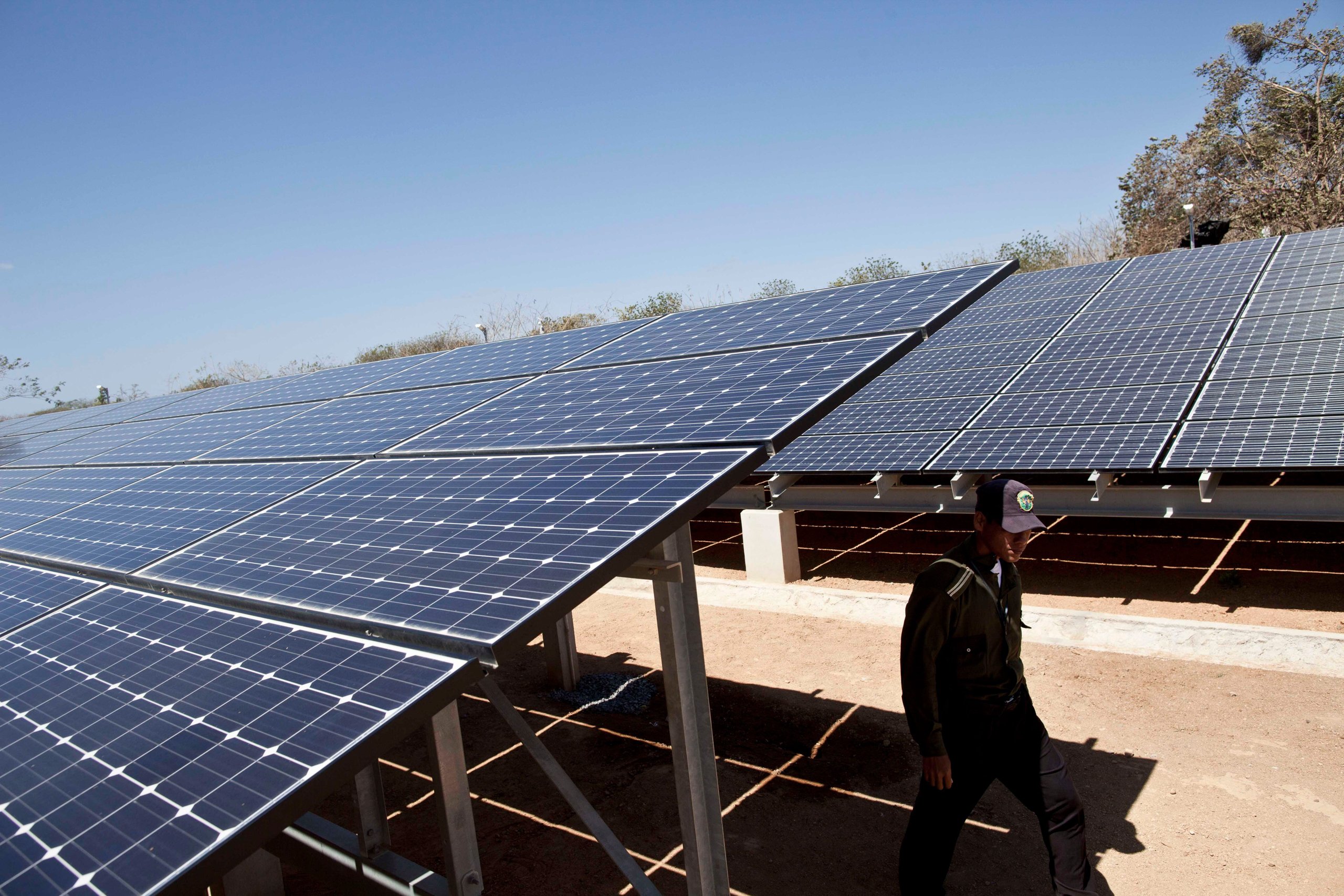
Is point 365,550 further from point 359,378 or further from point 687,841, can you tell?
point 359,378

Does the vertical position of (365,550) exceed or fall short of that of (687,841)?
it exceeds it

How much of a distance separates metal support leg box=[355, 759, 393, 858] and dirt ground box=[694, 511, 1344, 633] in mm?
8080

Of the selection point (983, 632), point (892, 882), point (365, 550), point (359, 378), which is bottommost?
point (892, 882)

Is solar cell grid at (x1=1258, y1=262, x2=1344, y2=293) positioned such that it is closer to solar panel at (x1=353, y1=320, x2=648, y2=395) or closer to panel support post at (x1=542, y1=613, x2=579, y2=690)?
solar panel at (x1=353, y1=320, x2=648, y2=395)

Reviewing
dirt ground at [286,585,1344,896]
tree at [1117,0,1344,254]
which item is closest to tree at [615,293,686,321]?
tree at [1117,0,1344,254]

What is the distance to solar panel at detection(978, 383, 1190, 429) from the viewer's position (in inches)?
431

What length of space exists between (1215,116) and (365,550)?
183ft

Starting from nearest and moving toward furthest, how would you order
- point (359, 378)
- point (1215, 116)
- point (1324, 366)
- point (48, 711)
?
1. point (48, 711)
2. point (1324, 366)
3. point (359, 378)
4. point (1215, 116)

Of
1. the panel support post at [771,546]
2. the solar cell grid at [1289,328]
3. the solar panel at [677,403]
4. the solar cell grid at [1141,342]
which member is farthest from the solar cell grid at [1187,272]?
the solar panel at [677,403]

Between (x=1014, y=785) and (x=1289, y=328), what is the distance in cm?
1006

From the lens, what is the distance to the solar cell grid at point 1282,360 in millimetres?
10672

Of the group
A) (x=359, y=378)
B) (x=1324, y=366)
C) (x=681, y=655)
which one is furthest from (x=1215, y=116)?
(x=681, y=655)

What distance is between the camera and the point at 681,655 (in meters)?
4.56

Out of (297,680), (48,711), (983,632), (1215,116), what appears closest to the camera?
(297,680)
